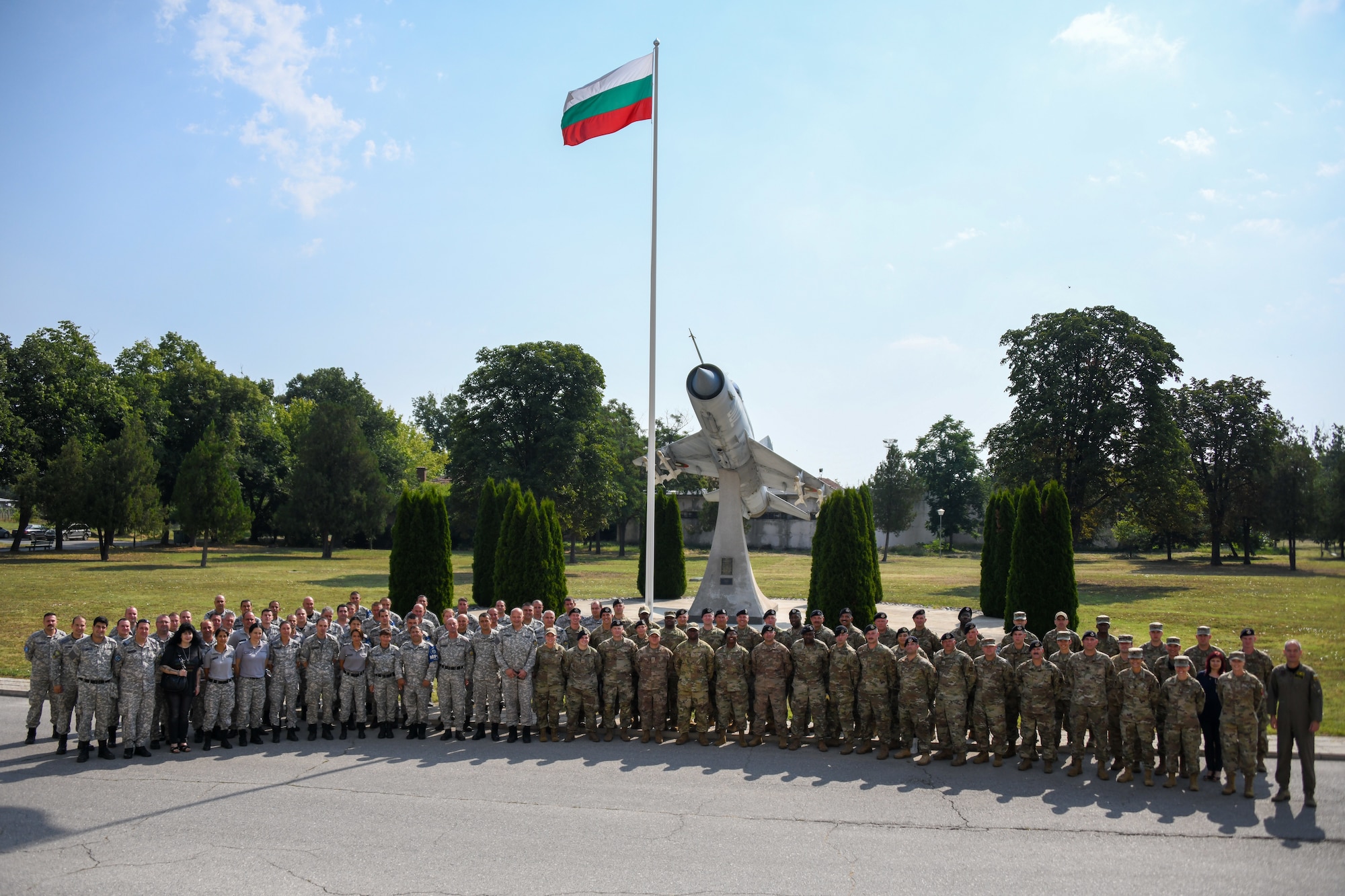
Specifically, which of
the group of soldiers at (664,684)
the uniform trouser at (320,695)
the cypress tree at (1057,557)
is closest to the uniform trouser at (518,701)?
the group of soldiers at (664,684)

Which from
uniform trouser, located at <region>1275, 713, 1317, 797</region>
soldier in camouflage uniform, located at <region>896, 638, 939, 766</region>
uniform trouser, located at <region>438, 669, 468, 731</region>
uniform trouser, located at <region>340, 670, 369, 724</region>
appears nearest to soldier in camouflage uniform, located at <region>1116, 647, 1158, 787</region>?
uniform trouser, located at <region>1275, 713, 1317, 797</region>

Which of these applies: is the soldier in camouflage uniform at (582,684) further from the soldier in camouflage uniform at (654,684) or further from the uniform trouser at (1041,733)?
the uniform trouser at (1041,733)

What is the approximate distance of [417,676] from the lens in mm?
9383

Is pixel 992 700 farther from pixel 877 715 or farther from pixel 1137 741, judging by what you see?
pixel 1137 741

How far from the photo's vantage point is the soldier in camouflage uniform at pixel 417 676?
939cm

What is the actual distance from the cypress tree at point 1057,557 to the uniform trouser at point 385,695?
11909mm

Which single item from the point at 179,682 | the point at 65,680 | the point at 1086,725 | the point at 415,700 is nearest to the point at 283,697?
the point at 179,682

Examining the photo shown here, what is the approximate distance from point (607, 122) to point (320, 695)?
9094 mm

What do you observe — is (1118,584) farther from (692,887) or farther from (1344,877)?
(692,887)

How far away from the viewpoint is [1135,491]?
32.2m

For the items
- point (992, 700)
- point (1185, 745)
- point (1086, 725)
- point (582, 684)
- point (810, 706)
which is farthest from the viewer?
point (582, 684)

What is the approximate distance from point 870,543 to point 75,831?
533 inches

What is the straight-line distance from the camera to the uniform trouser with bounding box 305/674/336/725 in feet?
30.9

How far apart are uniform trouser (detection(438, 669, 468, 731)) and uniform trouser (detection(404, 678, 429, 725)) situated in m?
0.18
